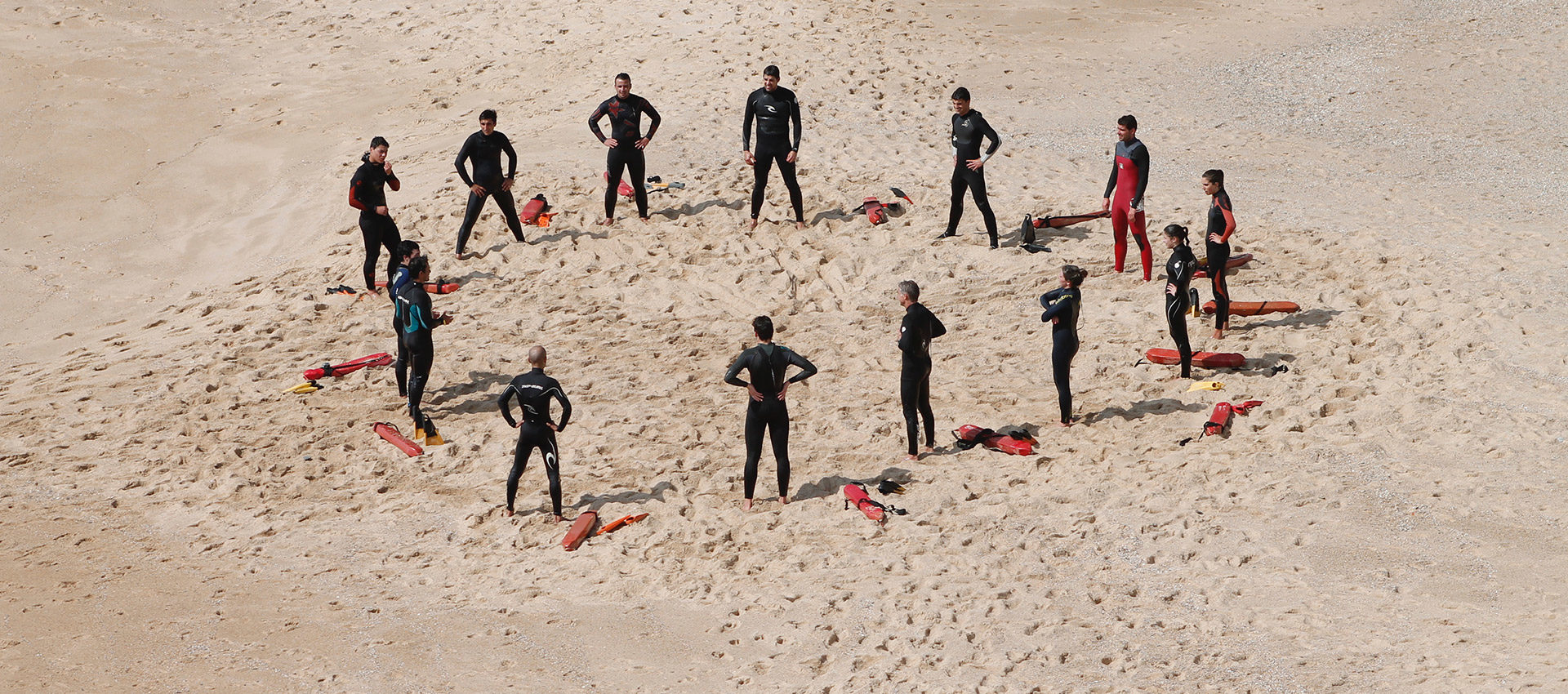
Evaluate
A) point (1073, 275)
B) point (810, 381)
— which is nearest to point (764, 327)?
point (1073, 275)

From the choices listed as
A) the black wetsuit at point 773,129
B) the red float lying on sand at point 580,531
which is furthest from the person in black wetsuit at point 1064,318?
the black wetsuit at point 773,129

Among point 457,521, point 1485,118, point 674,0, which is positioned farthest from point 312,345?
point 1485,118

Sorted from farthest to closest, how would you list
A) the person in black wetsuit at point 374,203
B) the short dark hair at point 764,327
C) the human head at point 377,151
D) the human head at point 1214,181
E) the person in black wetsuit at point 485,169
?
1. the person in black wetsuit at point 485,169
2. the person in black wetsuit at point 374,203
3. the human head at point 377,151
4. the human head at point 1214,181
5. the short dark hair at point 764,327

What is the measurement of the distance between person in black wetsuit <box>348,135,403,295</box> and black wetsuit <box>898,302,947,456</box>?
657cm

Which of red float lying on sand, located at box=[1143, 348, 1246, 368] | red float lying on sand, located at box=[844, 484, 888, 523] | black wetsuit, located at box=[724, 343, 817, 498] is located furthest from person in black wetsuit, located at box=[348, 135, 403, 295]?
red float lying on sand, located at box=[1143, 348, 1246, 368]

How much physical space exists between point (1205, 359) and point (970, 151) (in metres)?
4.00

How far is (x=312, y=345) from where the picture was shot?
13945 mm

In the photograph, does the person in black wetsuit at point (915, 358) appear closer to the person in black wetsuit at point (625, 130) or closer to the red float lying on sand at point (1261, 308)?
the red float lying on sand at point (1261, 308)

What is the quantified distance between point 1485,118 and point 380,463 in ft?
57.1

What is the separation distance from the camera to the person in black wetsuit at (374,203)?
13891 millimetres

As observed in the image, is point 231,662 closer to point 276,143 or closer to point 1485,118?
point 276,143

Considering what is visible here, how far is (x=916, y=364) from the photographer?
10.8 meters

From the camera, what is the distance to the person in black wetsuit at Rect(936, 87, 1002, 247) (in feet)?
47.5

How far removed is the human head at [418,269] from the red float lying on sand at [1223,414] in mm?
7575
